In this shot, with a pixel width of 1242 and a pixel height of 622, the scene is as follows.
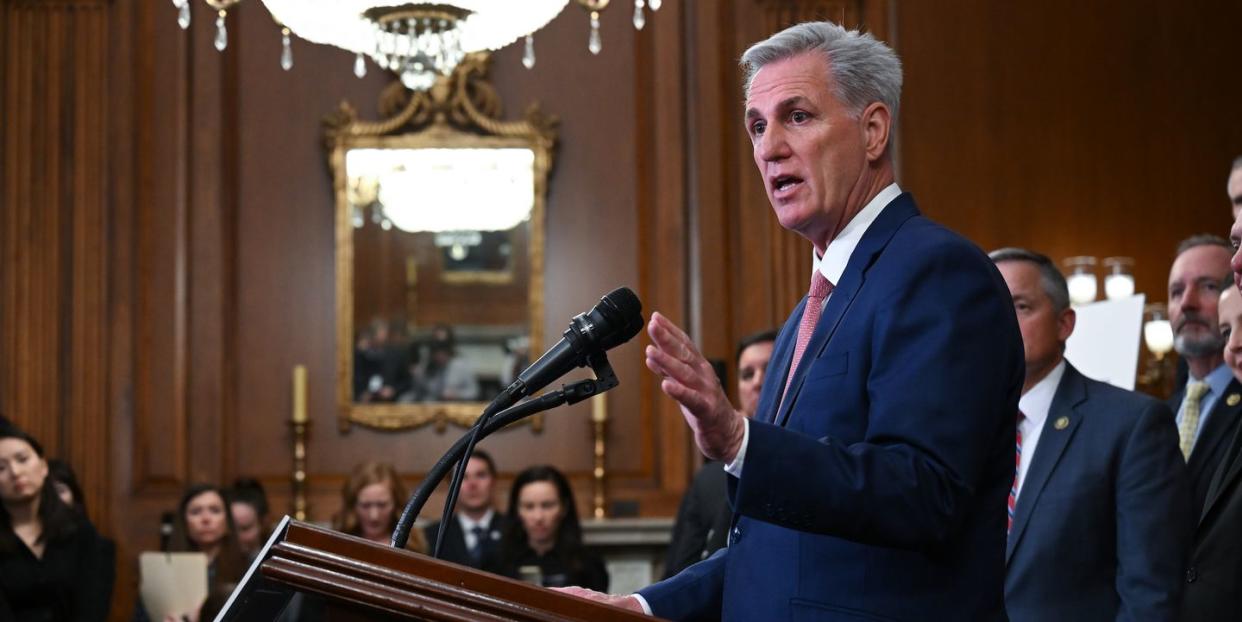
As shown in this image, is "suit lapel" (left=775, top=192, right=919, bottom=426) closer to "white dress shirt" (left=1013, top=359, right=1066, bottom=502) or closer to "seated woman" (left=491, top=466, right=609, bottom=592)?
"white dress shirt" (left=1013, top=359, right=1066, bottom=502)

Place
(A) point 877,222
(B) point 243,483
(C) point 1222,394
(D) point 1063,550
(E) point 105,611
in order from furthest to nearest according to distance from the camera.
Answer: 1. (B) point 243,483
2. (E) point 105,611
3. (C) point 1222,394
4. (D) point 1063,550
5. (A) point 877,222

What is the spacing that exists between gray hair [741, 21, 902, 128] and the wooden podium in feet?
2.84

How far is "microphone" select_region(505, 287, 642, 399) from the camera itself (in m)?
2.09

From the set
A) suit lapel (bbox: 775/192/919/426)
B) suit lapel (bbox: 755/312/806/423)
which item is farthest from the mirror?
suit lapel (bbox: 775/192/919/426)

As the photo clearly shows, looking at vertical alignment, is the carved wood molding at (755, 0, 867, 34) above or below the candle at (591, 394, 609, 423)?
above

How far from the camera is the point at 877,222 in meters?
2.25

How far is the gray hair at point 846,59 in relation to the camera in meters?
2.28

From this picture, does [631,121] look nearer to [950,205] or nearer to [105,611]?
[950,205]

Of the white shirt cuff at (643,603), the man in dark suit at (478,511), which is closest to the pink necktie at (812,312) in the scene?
the white shirt cuff at (643,603)

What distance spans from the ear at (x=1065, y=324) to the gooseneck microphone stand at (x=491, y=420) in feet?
6.61

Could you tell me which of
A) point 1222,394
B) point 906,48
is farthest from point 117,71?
point 1222,394

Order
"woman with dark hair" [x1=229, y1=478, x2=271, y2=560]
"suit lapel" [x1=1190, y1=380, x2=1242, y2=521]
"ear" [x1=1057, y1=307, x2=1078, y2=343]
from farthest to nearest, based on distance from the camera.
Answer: "woman with dark hair" [x1=229, y1=478, x2=271, y2=560] → "ear" [x1=1057, y1=307, x2=1078, y2=343] → "suit lapel" [x1=1190, y1=380, x2=1242, y2=521]

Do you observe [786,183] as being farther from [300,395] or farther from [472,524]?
[300,395]

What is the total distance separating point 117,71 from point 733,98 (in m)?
2.89
